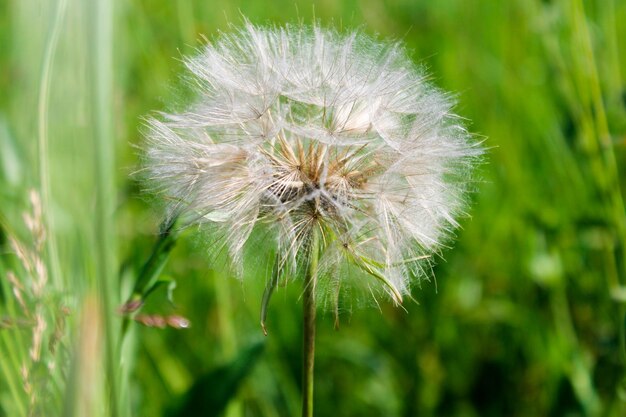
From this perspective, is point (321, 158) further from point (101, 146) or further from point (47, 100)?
point (101, 146)

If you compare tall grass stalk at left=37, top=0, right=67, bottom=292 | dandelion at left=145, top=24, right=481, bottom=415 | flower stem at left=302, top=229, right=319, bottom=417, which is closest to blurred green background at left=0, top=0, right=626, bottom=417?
dandelion at left=145, top=24, right=481, bottom=415

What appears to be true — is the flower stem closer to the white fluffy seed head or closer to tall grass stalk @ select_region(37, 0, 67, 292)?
the white fluffy seed head

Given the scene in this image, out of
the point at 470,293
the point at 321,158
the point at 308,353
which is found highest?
the point at 321,158

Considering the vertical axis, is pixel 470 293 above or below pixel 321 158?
below

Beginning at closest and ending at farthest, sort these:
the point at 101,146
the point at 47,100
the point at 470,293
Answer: the point at 101,146 → the point at 47,100 → the point at 470,293

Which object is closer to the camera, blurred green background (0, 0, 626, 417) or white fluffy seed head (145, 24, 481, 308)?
white fluffy seed head (145, 24, 481, 308)

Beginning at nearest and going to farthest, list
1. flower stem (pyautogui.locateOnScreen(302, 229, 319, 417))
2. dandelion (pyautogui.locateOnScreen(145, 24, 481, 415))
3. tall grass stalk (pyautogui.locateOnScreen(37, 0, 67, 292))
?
tall grass stalk (pyautogui.locateOnScreen(37, 0, 67, 292)), flower stem (pyautogui.locateOnScreen(302, 229, 319, 417)), dandelion (pyautogui.locateOnScreen(145, 24, 481, 415))

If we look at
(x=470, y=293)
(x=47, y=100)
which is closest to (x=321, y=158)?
(x=47, y=100)

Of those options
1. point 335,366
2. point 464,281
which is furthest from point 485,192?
point 335,366

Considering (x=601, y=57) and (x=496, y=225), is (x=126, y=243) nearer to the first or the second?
(x=496, y=225)
